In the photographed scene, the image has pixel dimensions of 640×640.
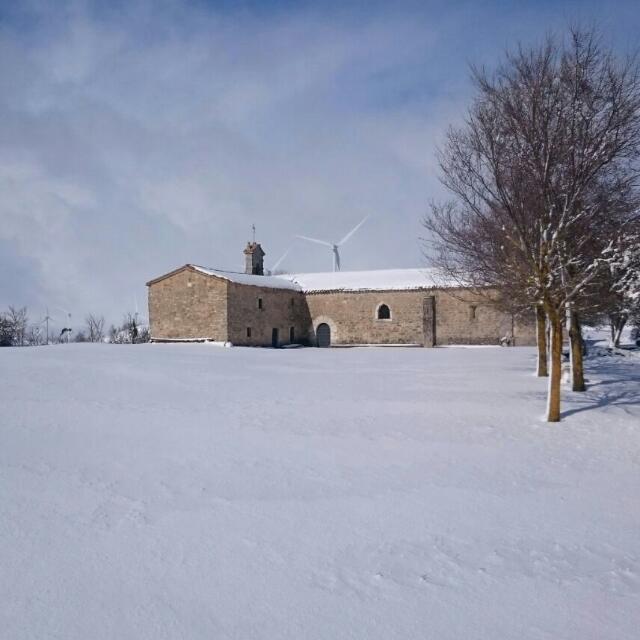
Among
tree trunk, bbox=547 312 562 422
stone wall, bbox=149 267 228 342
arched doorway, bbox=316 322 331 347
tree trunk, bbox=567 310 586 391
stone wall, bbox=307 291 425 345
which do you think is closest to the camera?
tree trunk, bbox=547 312 562 422

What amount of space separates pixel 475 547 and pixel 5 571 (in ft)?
11.9

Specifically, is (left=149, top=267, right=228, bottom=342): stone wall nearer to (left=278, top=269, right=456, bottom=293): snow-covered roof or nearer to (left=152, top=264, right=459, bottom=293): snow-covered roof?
(left=152, top=264, right=459, bottom=293): snow-covered roof

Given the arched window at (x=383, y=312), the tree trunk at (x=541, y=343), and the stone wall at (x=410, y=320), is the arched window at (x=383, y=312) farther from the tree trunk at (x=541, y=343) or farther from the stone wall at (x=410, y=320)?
the tree trunk at (x=541, y=343)

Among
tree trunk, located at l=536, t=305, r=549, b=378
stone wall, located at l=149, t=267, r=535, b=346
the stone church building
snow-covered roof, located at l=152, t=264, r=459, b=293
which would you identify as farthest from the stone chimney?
tree trunk, located at l=536, t=305, r=549, b=378

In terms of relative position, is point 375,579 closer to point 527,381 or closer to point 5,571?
point 5,571

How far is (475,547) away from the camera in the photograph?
4754 millimetres

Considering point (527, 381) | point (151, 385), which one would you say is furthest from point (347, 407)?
point (527, 381)

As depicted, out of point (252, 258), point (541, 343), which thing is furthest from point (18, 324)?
point (541, 343)

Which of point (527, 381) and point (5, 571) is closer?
point (5, 571)

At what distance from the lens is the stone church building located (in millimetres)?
30375

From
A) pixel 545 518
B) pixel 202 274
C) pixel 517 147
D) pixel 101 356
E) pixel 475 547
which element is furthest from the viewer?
pixel 202 274

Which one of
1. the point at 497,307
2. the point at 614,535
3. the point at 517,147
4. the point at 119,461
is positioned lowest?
the point at 614,535

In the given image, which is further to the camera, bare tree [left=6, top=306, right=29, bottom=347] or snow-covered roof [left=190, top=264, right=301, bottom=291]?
bare tree [left=6, top=306, right=29, bottom=347]

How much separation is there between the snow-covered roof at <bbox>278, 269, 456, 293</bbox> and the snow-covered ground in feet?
81.4
